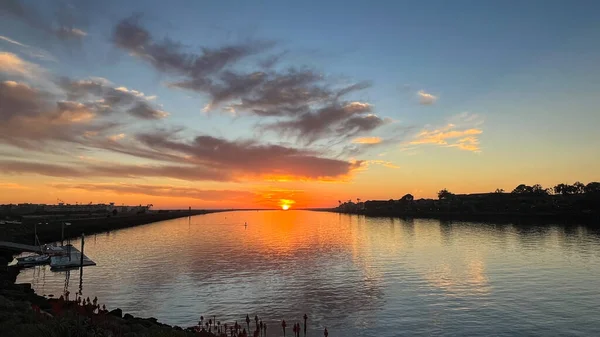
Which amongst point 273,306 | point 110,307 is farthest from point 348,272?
point 110,307

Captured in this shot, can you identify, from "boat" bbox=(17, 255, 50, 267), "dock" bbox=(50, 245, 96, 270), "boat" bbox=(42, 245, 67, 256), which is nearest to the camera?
"dock" bbox=(50, 245, 96, 270)

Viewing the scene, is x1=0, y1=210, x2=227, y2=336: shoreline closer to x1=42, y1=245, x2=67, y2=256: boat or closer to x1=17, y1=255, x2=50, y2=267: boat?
x1=17, y1=255, x2=50, y2=267: boat

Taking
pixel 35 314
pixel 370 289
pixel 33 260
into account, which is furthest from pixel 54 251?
pixel 370 289

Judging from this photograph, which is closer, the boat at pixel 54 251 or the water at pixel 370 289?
the water at pixel 370 289

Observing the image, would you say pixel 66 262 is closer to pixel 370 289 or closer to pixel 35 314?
pixel 35 314

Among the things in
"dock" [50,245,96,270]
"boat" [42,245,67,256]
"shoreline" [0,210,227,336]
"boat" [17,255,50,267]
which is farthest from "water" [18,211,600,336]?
"boat" [42,245,67,256]

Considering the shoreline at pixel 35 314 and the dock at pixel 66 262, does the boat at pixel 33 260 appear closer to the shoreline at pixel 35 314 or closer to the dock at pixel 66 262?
the shoreline at pixel 35 314

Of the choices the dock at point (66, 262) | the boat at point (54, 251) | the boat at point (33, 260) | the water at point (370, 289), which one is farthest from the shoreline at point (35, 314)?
the boat at point (54, 251)

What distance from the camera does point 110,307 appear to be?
40.7 metres

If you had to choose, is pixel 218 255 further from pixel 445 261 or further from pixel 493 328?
pixel 493 328

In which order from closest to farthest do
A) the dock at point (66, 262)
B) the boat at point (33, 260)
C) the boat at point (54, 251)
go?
the dock at point (66, 262) < the boat at point (33, 260) < the boat at point (54, 251)

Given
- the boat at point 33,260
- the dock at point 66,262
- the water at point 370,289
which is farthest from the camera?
the boat at point 33,260

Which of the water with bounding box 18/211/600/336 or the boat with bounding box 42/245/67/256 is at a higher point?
the boat with bounding box 42/245/67/256

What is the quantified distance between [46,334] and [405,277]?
50183mm
